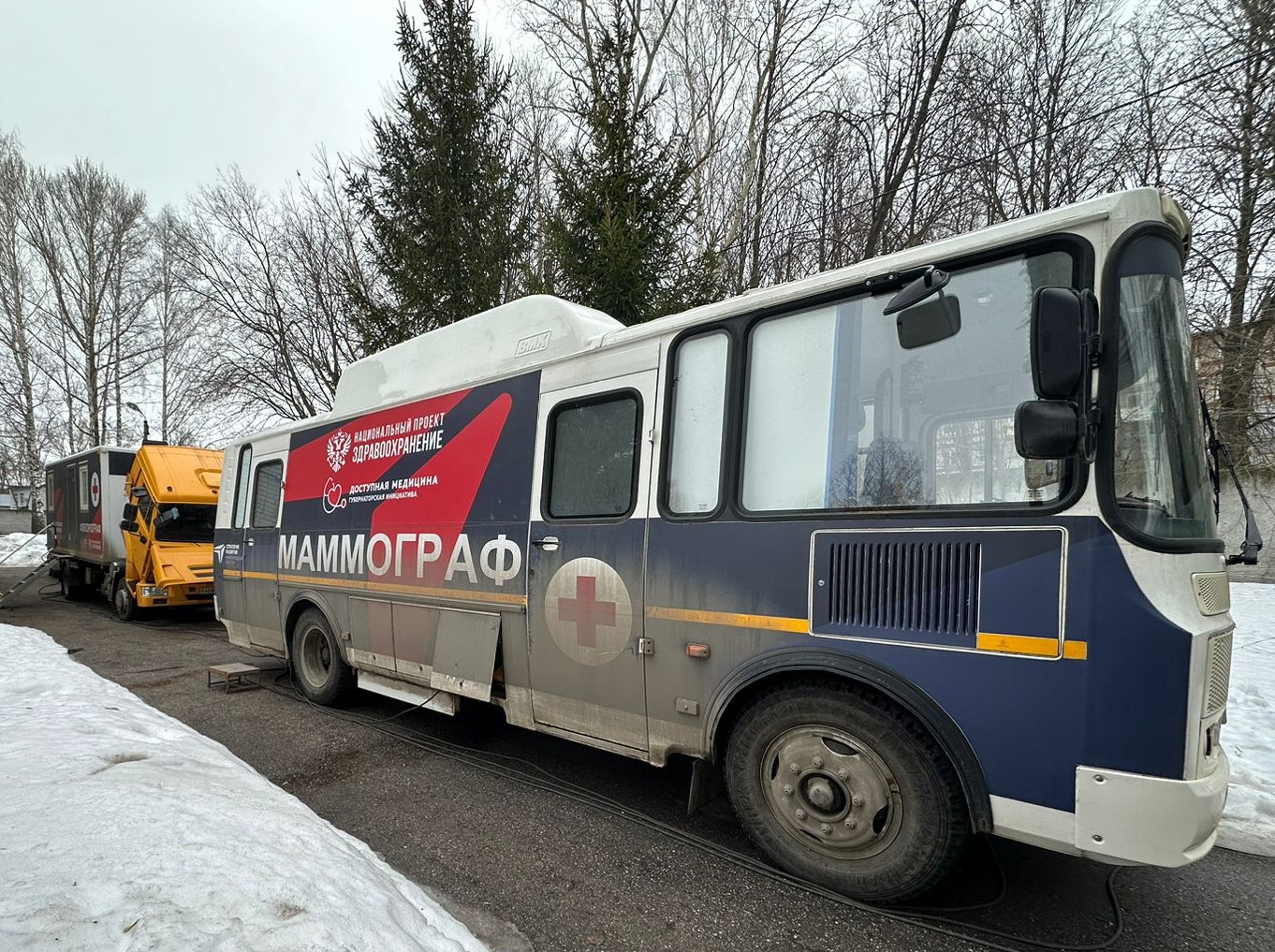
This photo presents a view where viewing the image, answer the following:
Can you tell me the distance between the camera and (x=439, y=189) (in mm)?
15344

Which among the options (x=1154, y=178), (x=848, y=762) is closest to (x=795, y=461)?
(x=848, y=762)

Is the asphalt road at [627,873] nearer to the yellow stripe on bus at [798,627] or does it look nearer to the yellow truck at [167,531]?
the yellow stripe on bus at [798,627]

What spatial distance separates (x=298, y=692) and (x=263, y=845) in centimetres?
449

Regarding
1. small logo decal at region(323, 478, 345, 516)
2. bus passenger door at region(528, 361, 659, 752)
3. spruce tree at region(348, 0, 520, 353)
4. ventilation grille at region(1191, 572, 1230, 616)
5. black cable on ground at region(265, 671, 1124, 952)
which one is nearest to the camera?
ventilation grille at region(1191, 572, 1230, 616)

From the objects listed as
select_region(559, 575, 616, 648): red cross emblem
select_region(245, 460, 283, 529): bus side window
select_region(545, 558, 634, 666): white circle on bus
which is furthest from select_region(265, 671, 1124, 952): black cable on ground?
select_region(245, 460, 283, 529): bus side window

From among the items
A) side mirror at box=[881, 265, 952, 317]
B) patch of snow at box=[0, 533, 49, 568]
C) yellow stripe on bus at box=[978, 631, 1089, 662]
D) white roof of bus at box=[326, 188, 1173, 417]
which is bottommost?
patch of snow at box=[0, 533, 49, 568]

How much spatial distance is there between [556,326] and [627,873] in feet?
10.6

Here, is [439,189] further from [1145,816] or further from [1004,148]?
[1145,816]

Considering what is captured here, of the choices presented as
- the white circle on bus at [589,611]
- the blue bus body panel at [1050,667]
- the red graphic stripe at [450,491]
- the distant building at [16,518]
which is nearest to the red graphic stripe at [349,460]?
the red graphic stripe at [450,491]

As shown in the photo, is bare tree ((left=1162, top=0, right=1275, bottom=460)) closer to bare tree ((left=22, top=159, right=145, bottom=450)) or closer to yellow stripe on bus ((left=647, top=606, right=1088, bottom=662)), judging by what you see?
yellow stripe on bus ((left=647, top=606, right=1088, bottom=662))

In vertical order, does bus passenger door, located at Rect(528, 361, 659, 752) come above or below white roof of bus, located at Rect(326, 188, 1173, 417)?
below

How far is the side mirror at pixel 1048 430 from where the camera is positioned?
2287mm

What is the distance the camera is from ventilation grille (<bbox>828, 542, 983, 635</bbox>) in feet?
8.61

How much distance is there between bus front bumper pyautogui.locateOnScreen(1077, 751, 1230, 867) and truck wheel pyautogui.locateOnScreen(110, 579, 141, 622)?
14.4 meters
